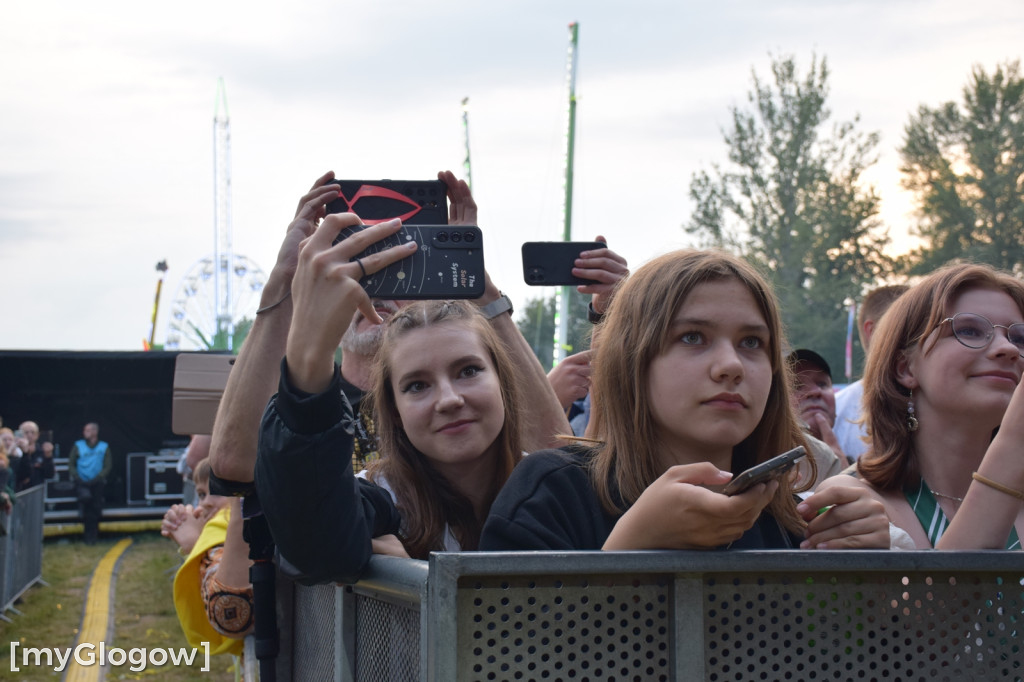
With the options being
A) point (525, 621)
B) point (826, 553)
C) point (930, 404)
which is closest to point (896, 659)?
point (826, 553)

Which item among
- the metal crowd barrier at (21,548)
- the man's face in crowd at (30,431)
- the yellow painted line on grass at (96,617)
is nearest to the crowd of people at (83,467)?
the man's face in crowd at (30,431)

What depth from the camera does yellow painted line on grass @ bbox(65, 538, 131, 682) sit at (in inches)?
311

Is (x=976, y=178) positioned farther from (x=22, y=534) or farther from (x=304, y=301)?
(x=304, y=301)

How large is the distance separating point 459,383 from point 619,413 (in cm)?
66

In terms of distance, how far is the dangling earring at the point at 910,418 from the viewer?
99.4 inches

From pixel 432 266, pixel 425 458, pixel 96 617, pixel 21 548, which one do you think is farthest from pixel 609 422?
pixel 21 548

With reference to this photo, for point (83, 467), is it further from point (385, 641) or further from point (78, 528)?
point (385, 641)

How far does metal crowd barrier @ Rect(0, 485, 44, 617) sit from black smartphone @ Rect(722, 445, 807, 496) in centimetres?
937

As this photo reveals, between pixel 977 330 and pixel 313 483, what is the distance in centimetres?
160

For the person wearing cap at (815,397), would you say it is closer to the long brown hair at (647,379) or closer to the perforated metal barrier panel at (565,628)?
the long brown hair at (647,379)

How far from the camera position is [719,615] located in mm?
1326

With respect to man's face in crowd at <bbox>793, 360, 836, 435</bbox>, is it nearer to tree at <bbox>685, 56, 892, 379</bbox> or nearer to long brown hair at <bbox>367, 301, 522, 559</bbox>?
long brown hair at <bbox>367, 301, 522, 559</bbox>

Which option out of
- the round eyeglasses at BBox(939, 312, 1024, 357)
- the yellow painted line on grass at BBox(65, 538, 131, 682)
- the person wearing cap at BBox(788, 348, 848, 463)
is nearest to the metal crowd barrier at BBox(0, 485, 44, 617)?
the yellow painted line on grass at BBox(65, 538, 131, 682)

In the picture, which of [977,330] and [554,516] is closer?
[554,516]
